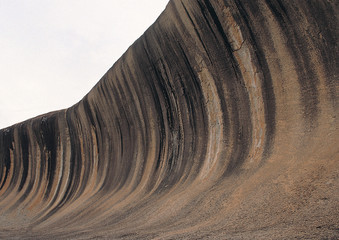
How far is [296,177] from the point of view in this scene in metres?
3.12

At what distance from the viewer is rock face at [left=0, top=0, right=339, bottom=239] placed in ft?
Result: 9.69

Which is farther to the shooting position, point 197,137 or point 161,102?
point 161,102

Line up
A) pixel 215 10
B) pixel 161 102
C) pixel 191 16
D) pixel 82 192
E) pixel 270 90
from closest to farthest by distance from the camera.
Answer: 1. pixel 270 90
2. pixel 215 10
3. pixel 191 16
4. pixel 161 102
5. pixel 82 192

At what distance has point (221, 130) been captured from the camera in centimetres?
487

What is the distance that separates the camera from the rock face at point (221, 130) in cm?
295

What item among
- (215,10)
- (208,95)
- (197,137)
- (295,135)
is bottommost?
(295,135)

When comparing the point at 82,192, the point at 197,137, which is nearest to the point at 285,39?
the point at 197,137

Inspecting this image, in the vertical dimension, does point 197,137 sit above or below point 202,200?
above

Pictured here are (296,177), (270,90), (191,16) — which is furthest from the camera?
(191,16)

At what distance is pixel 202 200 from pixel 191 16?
2879 millimetres

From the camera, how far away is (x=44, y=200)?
949 cm

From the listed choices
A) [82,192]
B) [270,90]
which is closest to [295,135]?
[270,90]

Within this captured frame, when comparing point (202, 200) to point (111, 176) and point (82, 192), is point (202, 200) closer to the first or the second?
point (111, 176)

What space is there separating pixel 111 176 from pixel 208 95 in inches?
139
